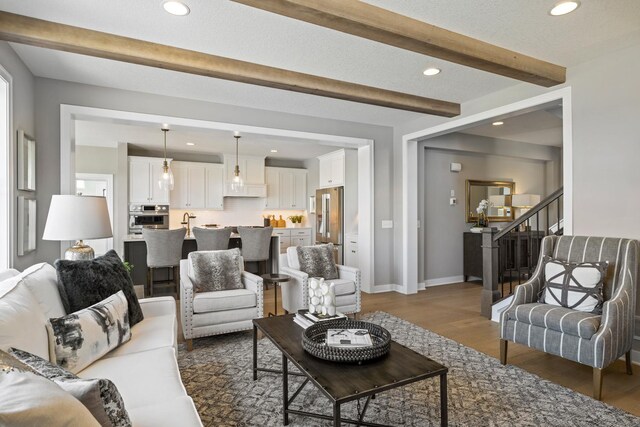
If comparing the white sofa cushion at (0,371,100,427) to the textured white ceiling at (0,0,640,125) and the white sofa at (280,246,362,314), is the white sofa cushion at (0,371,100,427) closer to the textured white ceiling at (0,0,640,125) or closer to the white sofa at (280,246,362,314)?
the textured white ceiling at (0,0,640,125)

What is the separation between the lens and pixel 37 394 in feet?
2.58

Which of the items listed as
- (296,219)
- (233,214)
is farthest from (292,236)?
(233,214)

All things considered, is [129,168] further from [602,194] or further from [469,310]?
[602,194]

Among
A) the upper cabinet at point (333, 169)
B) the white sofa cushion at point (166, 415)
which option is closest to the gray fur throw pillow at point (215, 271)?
the white sofa cushion at point (166, 415)

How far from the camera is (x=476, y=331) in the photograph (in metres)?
3.71

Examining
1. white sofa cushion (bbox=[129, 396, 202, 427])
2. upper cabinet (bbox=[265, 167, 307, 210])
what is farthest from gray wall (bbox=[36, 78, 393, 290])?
upper cabinet (bbox=[265, 167, 307, 210])

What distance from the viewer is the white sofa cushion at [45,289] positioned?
73.9 inches

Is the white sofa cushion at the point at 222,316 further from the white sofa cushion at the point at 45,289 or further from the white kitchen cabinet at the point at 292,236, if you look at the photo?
the white kitchen cabinet at the point at 292,236

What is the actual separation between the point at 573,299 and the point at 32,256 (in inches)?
180

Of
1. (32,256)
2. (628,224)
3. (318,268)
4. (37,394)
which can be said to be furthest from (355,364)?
(32,256)

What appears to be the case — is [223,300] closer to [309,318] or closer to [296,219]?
[309,318]

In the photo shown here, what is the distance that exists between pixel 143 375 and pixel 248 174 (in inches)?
260

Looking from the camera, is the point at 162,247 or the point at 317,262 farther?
the point at 162,247

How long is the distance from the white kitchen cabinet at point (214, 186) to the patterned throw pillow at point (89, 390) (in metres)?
6.89
